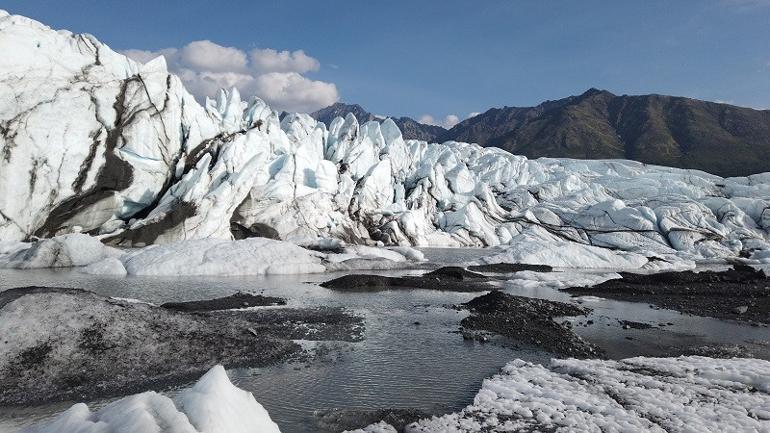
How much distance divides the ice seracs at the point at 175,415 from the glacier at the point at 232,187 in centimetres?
3236

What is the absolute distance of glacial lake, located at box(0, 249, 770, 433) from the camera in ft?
28.9

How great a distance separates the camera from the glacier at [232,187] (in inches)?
1283

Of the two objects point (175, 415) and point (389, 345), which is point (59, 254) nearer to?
point (389, 345)

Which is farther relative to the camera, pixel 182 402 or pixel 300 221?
pixel 300 221

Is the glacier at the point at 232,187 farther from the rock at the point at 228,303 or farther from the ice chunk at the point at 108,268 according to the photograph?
the rock at the point at 228,303

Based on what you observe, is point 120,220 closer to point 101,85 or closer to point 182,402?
point 101,85

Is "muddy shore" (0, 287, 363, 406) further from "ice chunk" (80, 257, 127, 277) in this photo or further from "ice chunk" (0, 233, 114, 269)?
"ice chunk" (0, 233, 114, 269)

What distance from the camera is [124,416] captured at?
5074mm

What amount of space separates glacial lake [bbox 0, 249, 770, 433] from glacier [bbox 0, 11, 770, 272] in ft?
34.2

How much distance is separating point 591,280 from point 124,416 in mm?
28821

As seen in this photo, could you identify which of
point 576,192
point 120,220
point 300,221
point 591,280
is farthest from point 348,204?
point 576,192

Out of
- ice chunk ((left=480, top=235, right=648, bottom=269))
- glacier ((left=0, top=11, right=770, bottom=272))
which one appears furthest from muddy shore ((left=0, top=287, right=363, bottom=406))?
ice chunk ((left=480, top=235, right=648, bottom=269))

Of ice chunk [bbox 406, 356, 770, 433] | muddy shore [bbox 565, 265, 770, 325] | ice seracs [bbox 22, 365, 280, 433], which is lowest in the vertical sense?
muddy shore [bbox 565, 265, 770, 325]

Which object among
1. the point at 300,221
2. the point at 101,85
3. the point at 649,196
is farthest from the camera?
the point at 649,196
